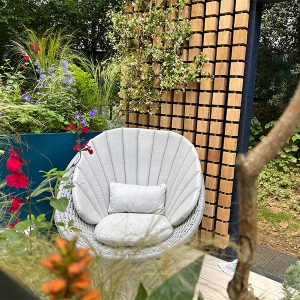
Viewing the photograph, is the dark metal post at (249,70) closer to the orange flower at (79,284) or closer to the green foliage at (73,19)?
the orange flower at (79,284)

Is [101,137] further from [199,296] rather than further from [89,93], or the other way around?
[199,296]

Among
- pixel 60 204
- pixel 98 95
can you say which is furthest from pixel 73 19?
pixel 60 204

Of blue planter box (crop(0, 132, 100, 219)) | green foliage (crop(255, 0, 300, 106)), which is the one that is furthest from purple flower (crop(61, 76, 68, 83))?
green foliage (crop(255, 0, 300, 106))

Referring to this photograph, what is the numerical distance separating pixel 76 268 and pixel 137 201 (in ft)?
A: 7.28

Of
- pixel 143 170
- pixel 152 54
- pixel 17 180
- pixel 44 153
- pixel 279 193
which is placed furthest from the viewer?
pixel 279 193

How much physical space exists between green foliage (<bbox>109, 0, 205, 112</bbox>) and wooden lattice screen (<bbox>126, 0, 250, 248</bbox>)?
0.28ft

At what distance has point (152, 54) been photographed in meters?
2.97

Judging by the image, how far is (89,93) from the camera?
3090 millimetres

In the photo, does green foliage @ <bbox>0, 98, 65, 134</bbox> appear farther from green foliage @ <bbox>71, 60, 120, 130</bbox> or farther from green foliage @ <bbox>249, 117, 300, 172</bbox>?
green foliage @ <bbox>249, 117, 300, 172</bbox>

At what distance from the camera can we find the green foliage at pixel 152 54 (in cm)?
279

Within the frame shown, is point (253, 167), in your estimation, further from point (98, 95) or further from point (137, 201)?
point (98, 95)

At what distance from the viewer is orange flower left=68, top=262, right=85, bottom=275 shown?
10.7 inches

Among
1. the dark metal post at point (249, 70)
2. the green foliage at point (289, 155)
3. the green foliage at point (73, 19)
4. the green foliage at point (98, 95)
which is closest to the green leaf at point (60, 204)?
the dark metal post at point (249, 70)

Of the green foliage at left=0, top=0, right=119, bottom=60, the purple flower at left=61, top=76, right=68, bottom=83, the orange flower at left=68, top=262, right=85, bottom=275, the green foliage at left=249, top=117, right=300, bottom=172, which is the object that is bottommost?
the green foliage at left=249, top=117, right=300, bottom=172
